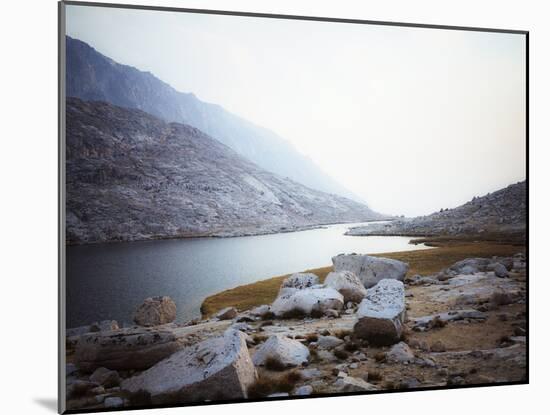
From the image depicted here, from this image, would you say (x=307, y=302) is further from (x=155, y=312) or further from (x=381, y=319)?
(x=155, y=312)

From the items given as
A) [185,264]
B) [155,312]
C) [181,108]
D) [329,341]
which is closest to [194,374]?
[155,312]

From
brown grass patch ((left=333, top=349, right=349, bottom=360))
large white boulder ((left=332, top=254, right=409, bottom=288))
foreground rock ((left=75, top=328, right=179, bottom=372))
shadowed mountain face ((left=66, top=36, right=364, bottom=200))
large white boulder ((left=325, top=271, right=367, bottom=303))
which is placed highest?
shadowed mountain face ((left=66, top=36, right=364, bottom=200))

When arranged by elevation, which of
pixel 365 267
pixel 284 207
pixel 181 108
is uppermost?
pixel 181 108

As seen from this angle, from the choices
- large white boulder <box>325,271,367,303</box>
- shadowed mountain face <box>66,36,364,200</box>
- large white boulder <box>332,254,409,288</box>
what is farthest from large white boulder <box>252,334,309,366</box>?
shadowed mountain face <box>66,36,364,200</box>

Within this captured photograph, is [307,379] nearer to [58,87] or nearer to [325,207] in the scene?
[325,207]

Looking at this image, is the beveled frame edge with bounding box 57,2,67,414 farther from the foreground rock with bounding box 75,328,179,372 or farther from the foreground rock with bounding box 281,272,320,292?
the foreground rock with bounding box 281,272,320,292
